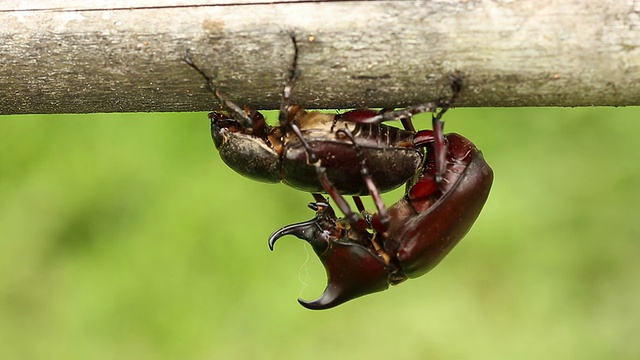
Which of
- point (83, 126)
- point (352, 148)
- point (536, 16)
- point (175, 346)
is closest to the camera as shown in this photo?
point (536, 16)

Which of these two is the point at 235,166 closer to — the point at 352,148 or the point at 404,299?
the point at 352,148

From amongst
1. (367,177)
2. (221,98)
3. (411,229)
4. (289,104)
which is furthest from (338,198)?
(221,98)

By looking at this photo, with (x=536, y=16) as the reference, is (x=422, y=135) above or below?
below

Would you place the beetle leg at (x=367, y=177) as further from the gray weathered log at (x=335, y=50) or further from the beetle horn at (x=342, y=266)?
the gray weathered log at (x=335, y=50)

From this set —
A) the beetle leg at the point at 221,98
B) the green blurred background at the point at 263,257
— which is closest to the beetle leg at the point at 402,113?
the beetle leg at the point at 221,98

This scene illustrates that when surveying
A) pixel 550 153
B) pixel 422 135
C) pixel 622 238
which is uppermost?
pixel 422 135

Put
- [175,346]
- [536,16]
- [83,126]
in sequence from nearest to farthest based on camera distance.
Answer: [536,16], [175,346], [83,126]

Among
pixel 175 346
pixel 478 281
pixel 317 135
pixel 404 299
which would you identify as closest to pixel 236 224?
pixel 175 346

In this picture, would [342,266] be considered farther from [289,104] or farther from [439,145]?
[289,104]

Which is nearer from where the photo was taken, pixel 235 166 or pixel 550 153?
pixel 235 166
